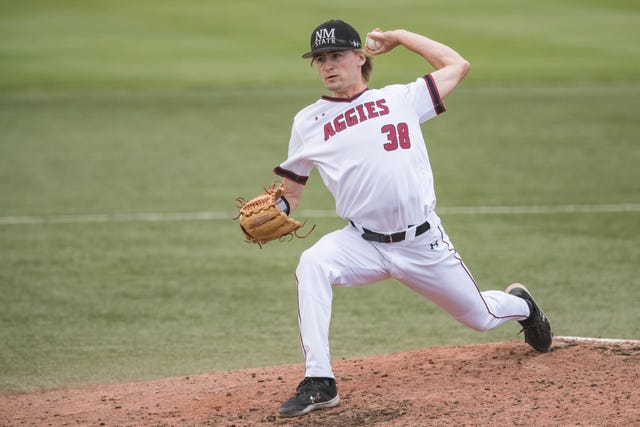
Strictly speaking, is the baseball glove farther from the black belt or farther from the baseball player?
the black belt

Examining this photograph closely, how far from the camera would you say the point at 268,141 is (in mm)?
13891

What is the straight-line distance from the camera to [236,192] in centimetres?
1129

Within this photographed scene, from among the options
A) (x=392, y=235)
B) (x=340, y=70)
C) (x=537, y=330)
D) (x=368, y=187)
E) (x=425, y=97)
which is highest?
(x=340, y=70)

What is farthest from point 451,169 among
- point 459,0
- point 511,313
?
point 459,0

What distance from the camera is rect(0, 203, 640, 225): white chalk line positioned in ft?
33.8

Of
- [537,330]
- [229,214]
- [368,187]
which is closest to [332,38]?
[368,187]

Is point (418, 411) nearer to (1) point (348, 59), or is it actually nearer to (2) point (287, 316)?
(1) point (348, 59)

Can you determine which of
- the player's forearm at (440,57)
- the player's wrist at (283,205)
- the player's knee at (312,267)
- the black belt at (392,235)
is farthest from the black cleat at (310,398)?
the player's forearm at (440,57)

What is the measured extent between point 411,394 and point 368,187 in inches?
42.2

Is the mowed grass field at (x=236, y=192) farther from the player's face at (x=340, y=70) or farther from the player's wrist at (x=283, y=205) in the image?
the player's face at (x=340, y=70)

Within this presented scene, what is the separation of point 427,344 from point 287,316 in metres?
1.18

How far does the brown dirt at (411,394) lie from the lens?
15.9 feet

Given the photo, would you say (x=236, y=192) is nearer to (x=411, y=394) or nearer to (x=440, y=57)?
(x=440, y=57)

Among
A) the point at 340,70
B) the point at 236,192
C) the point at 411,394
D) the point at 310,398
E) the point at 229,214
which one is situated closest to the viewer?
the point at 310,398
